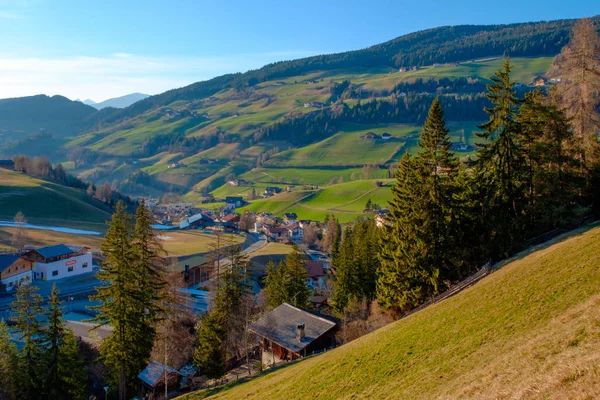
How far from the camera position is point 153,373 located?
32.2 meters

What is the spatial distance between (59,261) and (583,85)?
69911 millimetres

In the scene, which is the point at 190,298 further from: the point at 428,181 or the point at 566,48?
the point at 566,48

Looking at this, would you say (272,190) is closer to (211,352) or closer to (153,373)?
A: (211,352)

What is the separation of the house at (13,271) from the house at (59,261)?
1.20 m

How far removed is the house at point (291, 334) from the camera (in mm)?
31797

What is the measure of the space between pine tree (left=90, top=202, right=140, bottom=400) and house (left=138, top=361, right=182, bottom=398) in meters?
1.68

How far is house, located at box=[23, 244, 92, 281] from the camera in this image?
64.1m

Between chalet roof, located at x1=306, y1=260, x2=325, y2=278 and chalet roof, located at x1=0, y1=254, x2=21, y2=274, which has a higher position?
chalet roof, located at x1=0, y1=254, x2=21, y2=274

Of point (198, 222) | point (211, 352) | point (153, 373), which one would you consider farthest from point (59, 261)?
point (198, 222)

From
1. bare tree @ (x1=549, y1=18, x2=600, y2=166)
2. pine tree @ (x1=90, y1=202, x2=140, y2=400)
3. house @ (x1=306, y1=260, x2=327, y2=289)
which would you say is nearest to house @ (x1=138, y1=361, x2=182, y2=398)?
pine tree @ (x1=90, y1=202, x2=140, y2=400)

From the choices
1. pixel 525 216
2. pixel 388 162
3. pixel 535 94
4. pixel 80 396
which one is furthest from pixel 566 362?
pixel 388 162

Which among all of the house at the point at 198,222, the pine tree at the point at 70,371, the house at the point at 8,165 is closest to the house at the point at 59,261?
the pine tree at the point at 70,371

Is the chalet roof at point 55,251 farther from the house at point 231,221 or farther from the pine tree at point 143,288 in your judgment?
the house at point 231,221

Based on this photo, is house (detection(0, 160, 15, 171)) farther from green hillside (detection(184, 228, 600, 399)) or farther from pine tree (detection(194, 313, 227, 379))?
green hillside (detection(184, 228, 600, 399))
